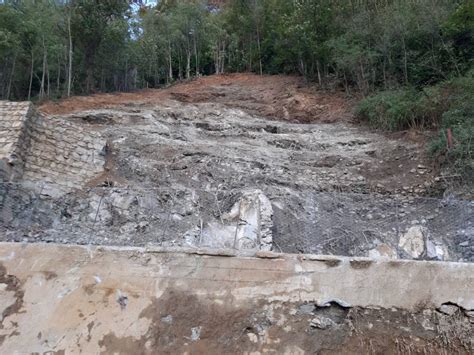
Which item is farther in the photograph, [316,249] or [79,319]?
[316,249]

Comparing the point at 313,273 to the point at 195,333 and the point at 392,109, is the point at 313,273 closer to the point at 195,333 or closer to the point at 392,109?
the point at 195,333

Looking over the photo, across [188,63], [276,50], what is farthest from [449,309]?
[188,63]

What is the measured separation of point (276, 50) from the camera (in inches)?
699

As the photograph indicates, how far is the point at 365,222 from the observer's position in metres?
8.17

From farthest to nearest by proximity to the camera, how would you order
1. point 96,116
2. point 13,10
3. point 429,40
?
point 13,10
point 429,40
point 96,116

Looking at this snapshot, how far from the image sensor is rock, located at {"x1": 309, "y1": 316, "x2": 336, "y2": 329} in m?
2.97

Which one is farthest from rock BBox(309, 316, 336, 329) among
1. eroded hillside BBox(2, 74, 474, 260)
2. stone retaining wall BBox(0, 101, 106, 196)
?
stone retaining wall BBox(0, 101, 106, 196)

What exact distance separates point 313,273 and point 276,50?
617 inches

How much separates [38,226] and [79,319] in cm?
513

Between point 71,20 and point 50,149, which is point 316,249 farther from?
point 71,20

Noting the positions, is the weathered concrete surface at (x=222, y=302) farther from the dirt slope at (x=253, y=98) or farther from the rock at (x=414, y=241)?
the dirt slope at (x=253, y=98)

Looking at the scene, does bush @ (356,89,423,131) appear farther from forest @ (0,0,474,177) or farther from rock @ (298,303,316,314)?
rock @ (298,303,316,314)

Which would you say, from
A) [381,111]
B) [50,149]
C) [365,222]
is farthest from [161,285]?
[381,111]

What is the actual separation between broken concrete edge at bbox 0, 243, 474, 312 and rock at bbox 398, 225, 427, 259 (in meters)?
4.83
